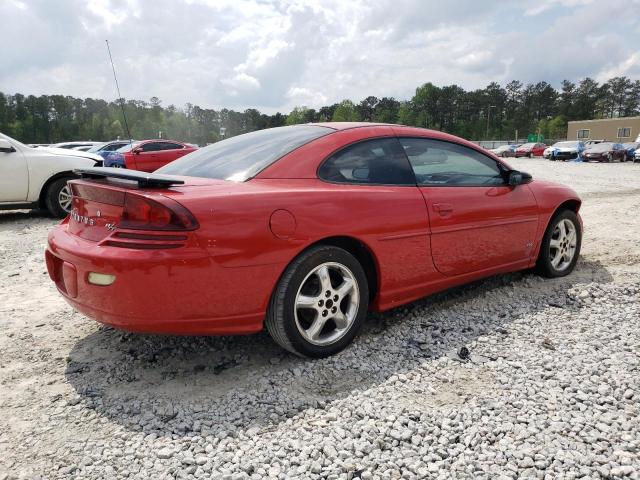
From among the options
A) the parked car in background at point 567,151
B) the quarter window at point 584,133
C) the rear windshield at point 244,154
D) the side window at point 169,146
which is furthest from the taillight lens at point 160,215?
the quarter window at point 584,133

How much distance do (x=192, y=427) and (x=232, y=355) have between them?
739mm

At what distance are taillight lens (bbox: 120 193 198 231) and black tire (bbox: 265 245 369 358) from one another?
0.60 meters

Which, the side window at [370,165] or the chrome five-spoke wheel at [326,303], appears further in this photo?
the side window at [370,165]

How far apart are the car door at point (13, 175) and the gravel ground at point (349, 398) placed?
4.48 m

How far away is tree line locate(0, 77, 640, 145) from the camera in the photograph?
8581cm

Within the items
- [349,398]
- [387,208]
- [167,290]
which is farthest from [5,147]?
[349,398]

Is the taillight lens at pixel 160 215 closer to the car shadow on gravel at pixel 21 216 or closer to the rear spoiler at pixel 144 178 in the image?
the rear spoiler at pixel 144 178

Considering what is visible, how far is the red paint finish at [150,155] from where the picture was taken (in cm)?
1385

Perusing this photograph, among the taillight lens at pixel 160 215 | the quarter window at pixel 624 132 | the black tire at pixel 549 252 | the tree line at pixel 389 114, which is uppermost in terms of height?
the tree line at pixel 389 114

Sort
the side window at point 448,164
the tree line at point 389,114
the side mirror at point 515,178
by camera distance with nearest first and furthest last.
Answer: the side window at point 448,164 < the side mirror at point 515,178 < the tree line at point 389,114

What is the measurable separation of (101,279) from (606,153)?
33.8 meters

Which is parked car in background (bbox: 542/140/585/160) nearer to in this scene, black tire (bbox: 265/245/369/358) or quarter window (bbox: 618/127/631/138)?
black tire (bbox: 265/245/369/358)

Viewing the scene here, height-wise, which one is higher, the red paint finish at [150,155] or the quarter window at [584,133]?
the quarter window at [584,133]

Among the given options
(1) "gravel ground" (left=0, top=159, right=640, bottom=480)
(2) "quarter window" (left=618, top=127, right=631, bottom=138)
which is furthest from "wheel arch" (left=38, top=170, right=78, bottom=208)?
(2) "quarter window" (left=618, top=127, right=631, bottom=138)
